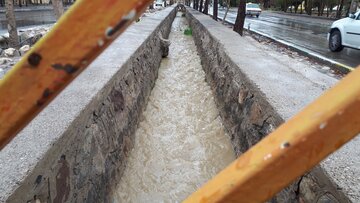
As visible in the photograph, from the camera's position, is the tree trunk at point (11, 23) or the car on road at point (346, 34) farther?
the tree trunk at point (11, 23)

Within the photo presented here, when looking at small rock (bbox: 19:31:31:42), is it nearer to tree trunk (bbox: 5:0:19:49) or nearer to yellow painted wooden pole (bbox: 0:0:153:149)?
tree trunk (bbox: 5:0:19:49)

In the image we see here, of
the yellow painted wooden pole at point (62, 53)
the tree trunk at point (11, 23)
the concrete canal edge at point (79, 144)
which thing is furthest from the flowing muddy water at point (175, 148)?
the tree trunk at point (11, 23)

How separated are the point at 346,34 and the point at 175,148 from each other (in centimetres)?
909

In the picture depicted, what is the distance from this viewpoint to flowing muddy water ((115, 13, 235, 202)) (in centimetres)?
388

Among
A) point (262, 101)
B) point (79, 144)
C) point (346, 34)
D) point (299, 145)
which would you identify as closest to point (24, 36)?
point (346, 34)

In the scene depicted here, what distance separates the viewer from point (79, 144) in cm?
284

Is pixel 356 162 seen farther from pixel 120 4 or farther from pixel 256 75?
pixel 256 75

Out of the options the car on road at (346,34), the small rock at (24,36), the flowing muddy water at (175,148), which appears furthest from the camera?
the small rock at (24,36)

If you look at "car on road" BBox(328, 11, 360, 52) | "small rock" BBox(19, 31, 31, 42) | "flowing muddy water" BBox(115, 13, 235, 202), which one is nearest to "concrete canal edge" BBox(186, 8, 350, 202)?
"flowing muddy water" BBox(115, 13, 235, 202)

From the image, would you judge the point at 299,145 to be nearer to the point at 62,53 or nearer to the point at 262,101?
the point at 62,53

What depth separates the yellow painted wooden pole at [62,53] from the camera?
849mm

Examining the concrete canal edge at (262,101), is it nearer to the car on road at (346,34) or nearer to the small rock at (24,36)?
the car on road at (346,34)

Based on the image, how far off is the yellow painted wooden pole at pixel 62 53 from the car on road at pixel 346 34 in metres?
11.5

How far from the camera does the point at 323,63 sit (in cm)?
1014
